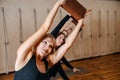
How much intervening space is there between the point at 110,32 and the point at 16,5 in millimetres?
3309

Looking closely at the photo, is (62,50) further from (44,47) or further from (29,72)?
(29,72)

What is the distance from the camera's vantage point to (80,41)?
5.70m

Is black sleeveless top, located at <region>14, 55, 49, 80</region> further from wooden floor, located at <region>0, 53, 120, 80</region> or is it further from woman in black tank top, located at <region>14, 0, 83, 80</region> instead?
wooden floor, located at <region>0, 53, 120, 80</region>

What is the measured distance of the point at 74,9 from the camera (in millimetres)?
1358

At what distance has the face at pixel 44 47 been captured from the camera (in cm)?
110

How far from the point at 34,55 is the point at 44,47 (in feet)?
0.24

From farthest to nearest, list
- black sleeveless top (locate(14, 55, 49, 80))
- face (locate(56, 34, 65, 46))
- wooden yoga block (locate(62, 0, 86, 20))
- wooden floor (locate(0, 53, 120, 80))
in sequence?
1. wooden floor (locate(0, 53, 120, 80))
2. face (locate(56, 34, 65, 46))
3. wooden yoga block (locate(62, 0, 86, 20))
4. black sleeveless top (locate(14, 55, 49, 80))

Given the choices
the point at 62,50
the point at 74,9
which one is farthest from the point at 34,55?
the point at 74,9

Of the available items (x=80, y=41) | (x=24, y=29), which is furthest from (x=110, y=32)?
(x=24, y=29)

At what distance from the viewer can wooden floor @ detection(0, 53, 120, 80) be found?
13.1 ft

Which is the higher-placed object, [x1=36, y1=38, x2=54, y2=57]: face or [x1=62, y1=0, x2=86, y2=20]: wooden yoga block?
[x1=62, y1=0, x2=86, y2=20]: wooden yoga block

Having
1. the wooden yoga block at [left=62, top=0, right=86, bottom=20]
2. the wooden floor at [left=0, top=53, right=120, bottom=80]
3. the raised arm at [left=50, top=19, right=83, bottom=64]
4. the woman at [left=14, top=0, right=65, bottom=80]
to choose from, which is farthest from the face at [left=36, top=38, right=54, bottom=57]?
the wooden floor at [left=0, top=53, right=120, bottom=80]

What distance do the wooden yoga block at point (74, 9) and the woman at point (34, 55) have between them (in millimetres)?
120

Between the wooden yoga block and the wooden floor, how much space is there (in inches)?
104
